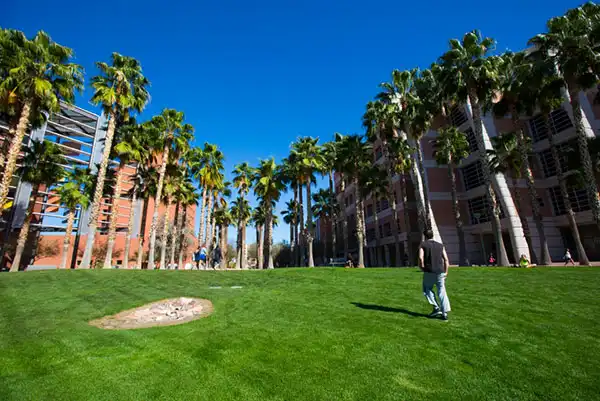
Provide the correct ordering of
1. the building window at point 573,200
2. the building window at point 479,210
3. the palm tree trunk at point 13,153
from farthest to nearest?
the building window at point 479,210
the building window at point 573,200
the palm tree trunk at point 13,153

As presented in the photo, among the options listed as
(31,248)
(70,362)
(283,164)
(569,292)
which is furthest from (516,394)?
(31,248)

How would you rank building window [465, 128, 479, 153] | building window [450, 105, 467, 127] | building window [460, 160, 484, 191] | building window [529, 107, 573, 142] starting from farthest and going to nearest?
building window [450, 105, 467, 127]
building window [465, 128, 479, 153]
building window [460, 160, 484, 191]
building window [529, 107, 573, 142]

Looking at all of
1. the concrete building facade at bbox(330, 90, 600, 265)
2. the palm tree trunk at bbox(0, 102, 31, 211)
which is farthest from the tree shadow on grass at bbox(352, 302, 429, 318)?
the palm tree trunk at bbox(0, 102, 31, 211)

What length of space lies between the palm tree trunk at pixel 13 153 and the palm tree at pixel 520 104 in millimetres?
33855

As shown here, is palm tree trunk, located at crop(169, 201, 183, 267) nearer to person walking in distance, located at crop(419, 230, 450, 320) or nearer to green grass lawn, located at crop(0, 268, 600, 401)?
green grass lawn, located at crop(0, 268, 600, 401)

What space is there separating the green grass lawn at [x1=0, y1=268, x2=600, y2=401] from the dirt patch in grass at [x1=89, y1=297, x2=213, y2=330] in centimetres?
44

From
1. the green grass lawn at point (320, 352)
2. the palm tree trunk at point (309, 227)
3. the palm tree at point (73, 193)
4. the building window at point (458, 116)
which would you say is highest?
the building window at point (458, 116)

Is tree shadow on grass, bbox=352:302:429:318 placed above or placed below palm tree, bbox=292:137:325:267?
below

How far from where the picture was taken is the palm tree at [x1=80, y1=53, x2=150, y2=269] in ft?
74.6

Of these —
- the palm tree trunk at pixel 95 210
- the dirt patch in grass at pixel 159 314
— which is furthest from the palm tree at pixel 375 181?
the dirt patch in grass at pixel 159 314

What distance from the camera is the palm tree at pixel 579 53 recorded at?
18797mm

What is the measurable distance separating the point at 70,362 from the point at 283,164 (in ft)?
97.1

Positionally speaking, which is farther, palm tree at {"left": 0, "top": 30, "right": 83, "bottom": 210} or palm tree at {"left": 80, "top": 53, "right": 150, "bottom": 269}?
palm tree at {"left": 80, "top": 53, "right": 150, "bottom": 269}

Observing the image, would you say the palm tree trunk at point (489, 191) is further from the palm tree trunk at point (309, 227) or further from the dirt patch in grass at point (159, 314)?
the dirt patch in grass at point (159, 314)
